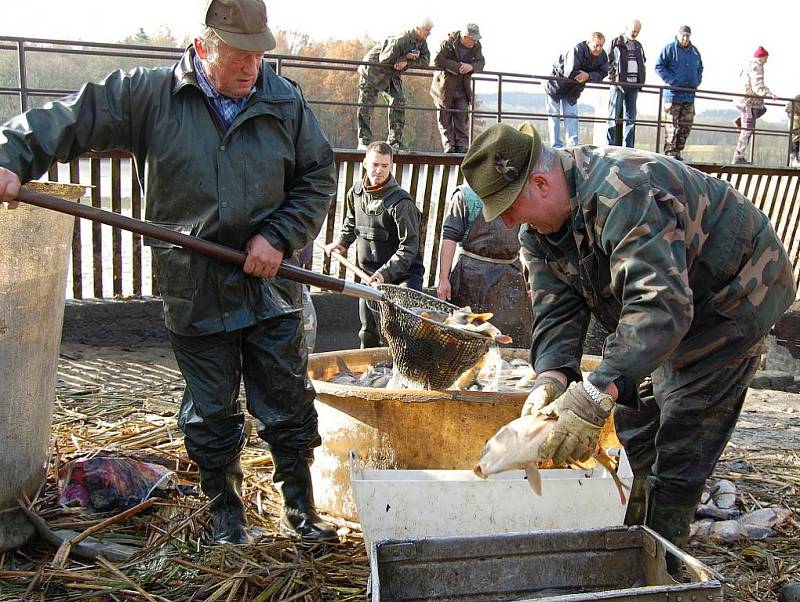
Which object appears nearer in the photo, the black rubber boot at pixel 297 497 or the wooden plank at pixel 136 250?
the black rubber boot at pixel 297 497

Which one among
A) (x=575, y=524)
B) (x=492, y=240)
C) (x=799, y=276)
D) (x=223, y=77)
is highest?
(x=223, y=77)

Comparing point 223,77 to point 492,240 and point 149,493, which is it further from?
point 492,240

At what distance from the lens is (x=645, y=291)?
116 inches

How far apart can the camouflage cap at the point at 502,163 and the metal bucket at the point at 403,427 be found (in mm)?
1711

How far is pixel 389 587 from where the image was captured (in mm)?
3121

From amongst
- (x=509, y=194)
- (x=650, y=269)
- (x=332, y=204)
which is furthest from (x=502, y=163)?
(x=332, y=204)

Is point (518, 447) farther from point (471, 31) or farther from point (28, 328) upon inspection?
point (471, 31)

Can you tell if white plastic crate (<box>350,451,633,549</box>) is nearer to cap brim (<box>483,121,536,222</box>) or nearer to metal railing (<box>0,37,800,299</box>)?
cap brim (<box>483,121,536,222</box>)

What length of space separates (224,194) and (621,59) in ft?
39.6

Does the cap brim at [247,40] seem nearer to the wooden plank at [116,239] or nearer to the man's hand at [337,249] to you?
the man's hand at [337,249]

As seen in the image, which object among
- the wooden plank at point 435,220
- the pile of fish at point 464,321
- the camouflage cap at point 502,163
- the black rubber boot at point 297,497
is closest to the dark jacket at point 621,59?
the wooden plank at point 435,220

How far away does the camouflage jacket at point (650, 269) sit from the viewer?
9.75ft

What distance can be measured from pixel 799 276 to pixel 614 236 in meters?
15.3

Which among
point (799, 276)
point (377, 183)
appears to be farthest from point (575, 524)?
point (799, 276)
